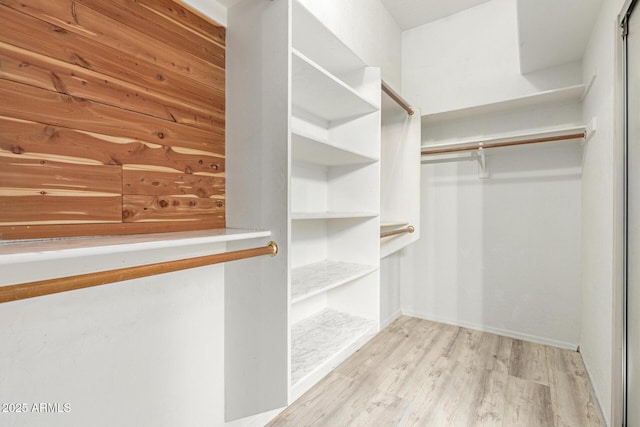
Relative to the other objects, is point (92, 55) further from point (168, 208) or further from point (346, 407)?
point (346, 407)

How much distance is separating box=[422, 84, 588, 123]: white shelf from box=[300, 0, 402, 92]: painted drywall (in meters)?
0.57

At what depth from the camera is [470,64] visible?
8.21ft

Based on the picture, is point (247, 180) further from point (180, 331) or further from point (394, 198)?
point (394, 198)

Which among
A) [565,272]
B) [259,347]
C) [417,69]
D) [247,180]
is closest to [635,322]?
[565,272]

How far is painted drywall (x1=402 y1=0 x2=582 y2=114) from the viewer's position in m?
2.31

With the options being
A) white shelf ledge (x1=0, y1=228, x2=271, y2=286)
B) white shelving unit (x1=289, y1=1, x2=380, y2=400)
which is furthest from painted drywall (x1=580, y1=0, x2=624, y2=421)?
white shelf ledge (x1=0, y1=228, x2=271, y2=286)

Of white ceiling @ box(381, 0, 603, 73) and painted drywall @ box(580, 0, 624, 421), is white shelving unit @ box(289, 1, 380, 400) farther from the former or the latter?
painted drywall @ box(580, 0, 624, 421)

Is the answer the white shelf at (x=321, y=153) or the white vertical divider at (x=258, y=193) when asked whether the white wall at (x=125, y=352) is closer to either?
the white vertical divider at (x=258, y=193)

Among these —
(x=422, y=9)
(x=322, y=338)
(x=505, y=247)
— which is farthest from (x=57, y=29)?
(x=505, y=247)

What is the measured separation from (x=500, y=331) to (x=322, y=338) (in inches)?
71.6

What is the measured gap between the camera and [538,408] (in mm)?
1573

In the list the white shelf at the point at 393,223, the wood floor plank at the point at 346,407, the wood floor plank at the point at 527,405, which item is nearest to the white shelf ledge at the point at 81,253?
the wood floor plank at the point at 346,407

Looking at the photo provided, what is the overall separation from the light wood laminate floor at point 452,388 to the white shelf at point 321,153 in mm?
1371

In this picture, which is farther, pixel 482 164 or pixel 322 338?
pixel 482 164
